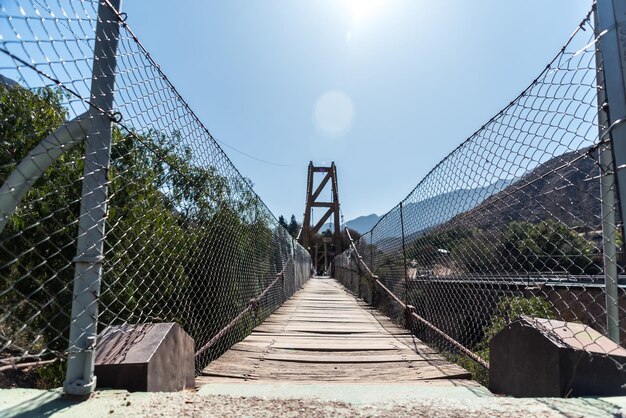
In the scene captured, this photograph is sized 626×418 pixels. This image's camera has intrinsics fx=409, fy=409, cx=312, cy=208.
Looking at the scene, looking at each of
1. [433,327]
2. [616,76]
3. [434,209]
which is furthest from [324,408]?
[434,209]

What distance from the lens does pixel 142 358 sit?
126 cm

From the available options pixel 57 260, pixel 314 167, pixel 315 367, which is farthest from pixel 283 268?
pixel 314 167

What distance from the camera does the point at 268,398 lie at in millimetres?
1354

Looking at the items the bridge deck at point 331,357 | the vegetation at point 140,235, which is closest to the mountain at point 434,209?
the bridge deck at point 331,357

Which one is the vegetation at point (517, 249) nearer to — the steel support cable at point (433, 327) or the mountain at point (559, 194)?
the mountain at point (559, 194)

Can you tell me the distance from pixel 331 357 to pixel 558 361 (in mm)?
1673

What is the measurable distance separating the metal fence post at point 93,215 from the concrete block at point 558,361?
1397mm

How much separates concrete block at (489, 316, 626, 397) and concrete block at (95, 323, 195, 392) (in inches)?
49.3

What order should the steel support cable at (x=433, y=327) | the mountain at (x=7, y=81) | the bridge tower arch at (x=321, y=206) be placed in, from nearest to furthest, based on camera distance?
the mountain at (x=7, y=81) < the steel support cable at (x=433, y=327) < the bridge tower arch at (x=321, y=206)

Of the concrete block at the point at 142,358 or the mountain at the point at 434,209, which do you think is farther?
the mountain at the point at 434,209

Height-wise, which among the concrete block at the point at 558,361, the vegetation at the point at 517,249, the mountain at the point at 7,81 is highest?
the mountain at the point at 7,81

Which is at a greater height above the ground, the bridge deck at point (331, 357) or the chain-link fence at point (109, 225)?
the chain-link fence at point (109, 225)

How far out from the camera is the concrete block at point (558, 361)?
125 cm

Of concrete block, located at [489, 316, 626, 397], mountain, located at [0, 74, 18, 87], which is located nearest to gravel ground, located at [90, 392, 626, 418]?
concrete block, located at [489, 316, 626, 397]
